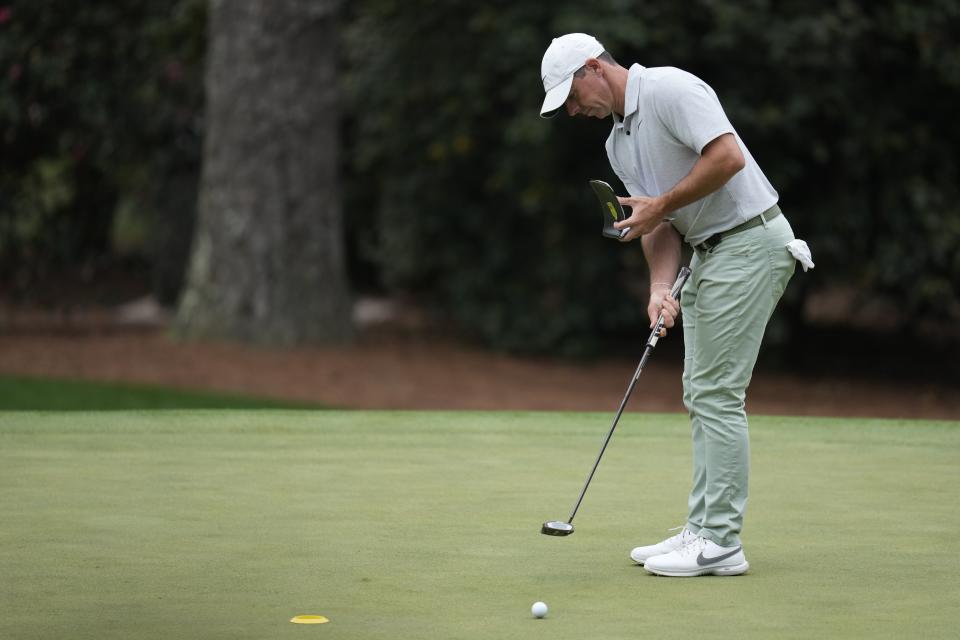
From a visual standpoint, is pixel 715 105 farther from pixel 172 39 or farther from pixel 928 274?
pixel 172 39

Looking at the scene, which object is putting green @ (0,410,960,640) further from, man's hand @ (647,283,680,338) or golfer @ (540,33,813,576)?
man's hand @ (647,283,680,338)

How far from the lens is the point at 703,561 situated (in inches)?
181

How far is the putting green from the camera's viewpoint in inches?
155

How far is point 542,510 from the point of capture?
5.62m

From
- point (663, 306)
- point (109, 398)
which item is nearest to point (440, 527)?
point (663, 306)

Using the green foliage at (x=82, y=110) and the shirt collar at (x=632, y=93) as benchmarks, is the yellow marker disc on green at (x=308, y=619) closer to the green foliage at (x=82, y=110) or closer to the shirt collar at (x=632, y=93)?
the shirt collar at (x=632, y=93)

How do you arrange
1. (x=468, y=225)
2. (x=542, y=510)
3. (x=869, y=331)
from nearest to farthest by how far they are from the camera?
(x=542, y=510), (x=468, y=225), (x=869, y=331)

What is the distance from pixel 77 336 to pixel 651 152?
11.9m

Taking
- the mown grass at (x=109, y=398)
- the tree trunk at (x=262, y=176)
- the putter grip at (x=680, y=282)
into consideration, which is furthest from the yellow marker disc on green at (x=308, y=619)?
the tree trunk at (x=262, y=176)

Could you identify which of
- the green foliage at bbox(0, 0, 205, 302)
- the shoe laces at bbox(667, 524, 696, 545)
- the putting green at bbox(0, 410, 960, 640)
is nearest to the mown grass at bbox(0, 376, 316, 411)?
the putting green at bbox(0, 410, 960, 640)

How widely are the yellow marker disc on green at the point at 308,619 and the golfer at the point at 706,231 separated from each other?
116 centimetres

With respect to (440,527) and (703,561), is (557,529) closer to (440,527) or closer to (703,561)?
(703,561)

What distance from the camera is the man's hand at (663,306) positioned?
4891mm

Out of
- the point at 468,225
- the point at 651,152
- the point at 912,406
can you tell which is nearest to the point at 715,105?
the point at 651,152
